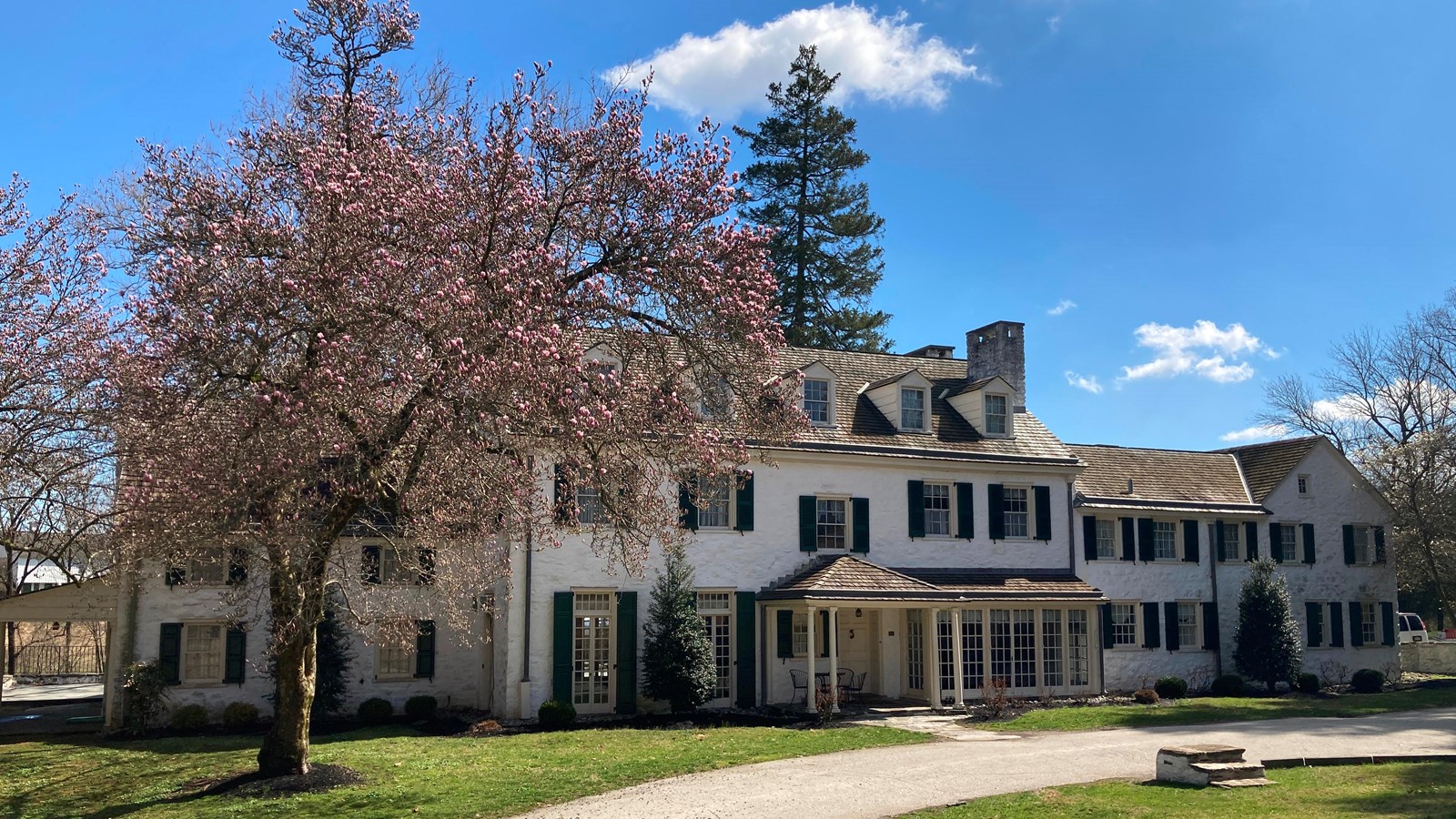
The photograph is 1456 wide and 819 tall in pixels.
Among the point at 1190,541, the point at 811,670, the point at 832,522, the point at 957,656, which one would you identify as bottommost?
the point at 811,670

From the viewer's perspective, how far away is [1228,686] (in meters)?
28.4

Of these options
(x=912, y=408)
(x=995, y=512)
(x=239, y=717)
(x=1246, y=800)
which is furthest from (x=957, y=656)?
(x=239, y=717)

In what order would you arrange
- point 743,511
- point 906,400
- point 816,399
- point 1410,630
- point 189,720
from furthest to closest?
point 1410,630 < point 906,400 < point 816,399 < point 743,511 < point 189,720

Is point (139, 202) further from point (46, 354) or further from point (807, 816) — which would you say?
point (807, 816)

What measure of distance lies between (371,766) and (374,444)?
6.18m

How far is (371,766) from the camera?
53.8 ft

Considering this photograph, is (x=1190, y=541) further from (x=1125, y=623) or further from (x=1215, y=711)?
(x=1215, y=711)

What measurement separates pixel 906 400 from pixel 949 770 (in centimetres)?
1283

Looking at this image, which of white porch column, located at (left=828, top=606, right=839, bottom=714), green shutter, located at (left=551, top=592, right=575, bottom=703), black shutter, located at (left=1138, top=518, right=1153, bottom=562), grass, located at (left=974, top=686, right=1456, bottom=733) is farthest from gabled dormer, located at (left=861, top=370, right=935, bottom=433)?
green shutter, located at (left=551, top=592, right=575, bottom=703)

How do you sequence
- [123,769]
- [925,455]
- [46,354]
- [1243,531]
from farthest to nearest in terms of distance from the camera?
1. [1243,531]
2. [925,455]
3. [123,769]
4. [46,354]

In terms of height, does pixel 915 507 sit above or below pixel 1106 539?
above

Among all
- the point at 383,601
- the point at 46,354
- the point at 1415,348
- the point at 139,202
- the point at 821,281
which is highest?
the point at 821,281

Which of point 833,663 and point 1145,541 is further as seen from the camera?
point 1145,541

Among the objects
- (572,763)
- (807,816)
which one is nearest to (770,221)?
(572,763)
